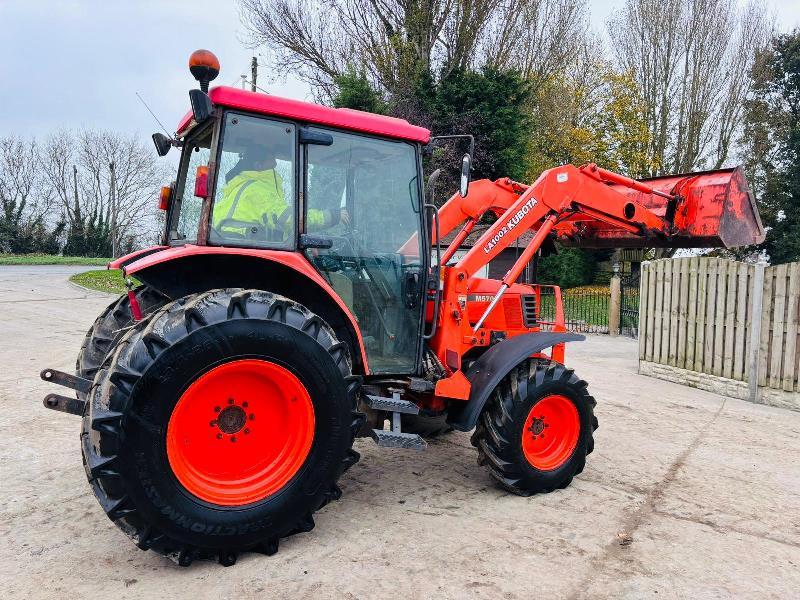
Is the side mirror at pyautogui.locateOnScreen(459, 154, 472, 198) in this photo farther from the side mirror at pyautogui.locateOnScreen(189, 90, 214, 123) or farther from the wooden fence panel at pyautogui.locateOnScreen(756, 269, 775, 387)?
the wooden fence panel at pyautogui.locateOnScreen(756, 269, 775, 387)

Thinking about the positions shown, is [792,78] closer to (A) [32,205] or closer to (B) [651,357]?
(B) [651,357]

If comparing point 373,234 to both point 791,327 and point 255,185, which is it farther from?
point 791,327

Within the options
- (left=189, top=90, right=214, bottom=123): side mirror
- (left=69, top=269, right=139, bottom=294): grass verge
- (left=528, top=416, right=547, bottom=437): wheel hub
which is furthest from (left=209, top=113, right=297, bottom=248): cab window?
(left=69, top=269, right=139, bottom=294): grass verge

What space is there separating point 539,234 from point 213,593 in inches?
119

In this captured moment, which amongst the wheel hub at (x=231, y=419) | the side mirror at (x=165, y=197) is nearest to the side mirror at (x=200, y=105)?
the side mirror at (x=165, y=197)

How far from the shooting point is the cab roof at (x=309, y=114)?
3.18 meters

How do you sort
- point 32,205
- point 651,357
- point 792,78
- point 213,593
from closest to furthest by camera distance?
point 213,593 → point 651,357 → point 792,78 → point 32,205

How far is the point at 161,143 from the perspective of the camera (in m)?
3.91

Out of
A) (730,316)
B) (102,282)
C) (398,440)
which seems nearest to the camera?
(398,440)

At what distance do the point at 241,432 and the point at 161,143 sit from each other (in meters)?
2.02

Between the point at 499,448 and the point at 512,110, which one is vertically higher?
the point at 512,110

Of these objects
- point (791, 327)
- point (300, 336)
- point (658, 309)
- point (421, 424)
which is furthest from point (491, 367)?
point (658, 309)

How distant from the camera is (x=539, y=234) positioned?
14.2 feet

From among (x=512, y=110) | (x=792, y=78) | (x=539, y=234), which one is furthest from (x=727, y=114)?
(x=539, y=234)
